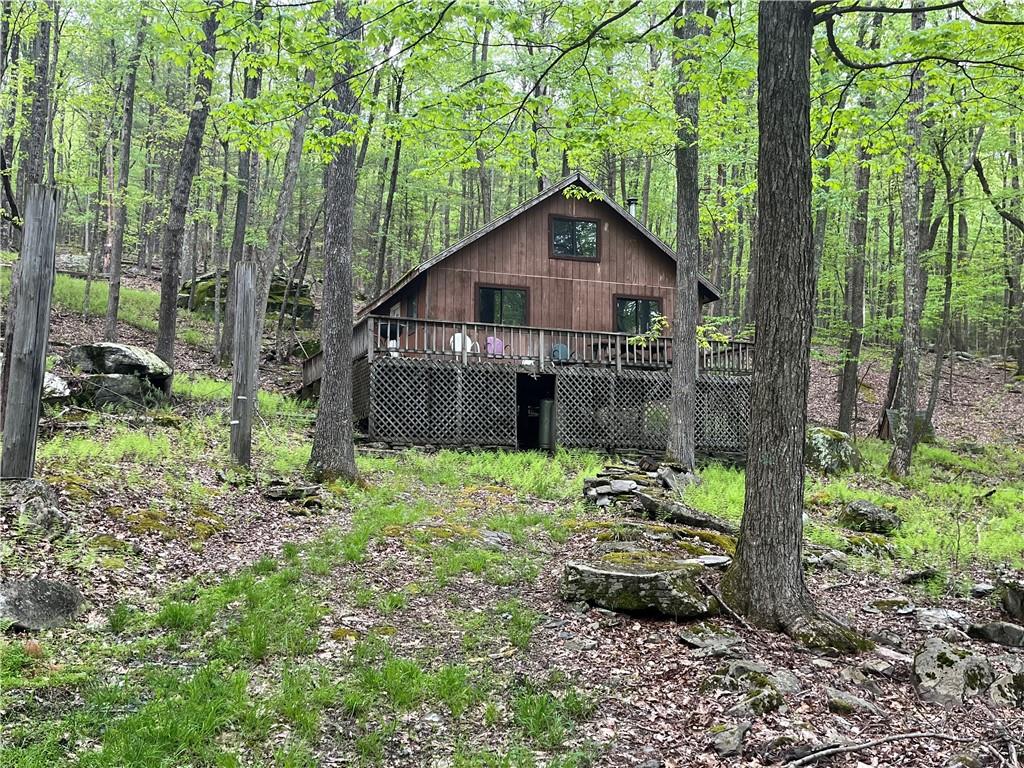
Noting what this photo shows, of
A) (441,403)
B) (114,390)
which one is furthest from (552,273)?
(114,390)

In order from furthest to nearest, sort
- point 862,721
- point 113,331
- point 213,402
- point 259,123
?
1. point 113,331
2. point 213,402
3. point 259,123
4. point 862,721

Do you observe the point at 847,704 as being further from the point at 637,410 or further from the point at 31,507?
the point at 637,410

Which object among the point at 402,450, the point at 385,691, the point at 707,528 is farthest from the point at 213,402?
the point at 385,691

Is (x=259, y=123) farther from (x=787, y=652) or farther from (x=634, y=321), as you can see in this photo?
(x=634, y=321)

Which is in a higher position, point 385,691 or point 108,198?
point 108,198

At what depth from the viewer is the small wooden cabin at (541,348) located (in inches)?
674

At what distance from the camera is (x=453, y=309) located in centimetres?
2039

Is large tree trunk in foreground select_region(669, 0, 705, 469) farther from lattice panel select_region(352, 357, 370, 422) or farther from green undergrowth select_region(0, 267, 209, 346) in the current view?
green undergrowth select_region(0, 267, 209, 346)

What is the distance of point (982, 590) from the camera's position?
682 centimetres

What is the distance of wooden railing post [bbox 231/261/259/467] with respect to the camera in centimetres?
1009

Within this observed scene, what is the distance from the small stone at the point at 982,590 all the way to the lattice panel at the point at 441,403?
38.2 ft

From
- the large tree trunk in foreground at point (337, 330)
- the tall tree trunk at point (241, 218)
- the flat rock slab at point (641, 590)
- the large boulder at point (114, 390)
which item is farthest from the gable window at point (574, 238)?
the flat rock slab at point (641, 590)

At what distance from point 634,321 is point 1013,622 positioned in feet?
54.6

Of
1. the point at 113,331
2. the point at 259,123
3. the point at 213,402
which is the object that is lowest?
the point at 213,402
